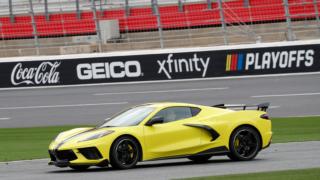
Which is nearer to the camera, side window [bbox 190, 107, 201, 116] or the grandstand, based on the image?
side window [bbox 190, 107, 201, 116]

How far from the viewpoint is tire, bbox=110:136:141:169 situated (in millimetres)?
13281

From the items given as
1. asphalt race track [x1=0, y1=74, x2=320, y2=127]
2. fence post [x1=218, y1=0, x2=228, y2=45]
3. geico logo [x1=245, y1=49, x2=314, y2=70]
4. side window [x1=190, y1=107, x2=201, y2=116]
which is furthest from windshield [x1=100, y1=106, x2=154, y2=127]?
fence post [x1=218, y1=0, x2=228, y2=45]

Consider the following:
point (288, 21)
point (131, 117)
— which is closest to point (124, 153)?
Answer: point (131, 117)

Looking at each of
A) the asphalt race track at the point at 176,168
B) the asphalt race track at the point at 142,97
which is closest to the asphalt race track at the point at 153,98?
the asphalt race track at the point at 142,97

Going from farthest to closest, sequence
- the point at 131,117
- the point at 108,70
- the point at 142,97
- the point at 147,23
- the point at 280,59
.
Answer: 1. the point at 147,23
2. the point at 108,70
3. the point at 280,59
4. the point at 142,97
5. the point at 131,117

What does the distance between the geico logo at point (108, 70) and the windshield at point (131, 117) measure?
1606 centimetres

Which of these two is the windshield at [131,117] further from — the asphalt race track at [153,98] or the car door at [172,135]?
the asphalt race track at [153,98]

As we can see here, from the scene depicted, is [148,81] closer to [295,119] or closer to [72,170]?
[295,119]

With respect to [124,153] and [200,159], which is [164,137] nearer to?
[124,153]

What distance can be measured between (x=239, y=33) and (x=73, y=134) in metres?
17.8

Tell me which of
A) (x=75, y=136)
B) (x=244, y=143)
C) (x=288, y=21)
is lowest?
(x=244, y=143)

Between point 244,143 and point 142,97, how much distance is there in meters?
13.4

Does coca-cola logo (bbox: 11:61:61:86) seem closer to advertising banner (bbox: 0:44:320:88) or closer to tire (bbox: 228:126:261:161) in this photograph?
advertising banner (bbox: 0:44:320:88)

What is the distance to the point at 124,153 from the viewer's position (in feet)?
44.1
